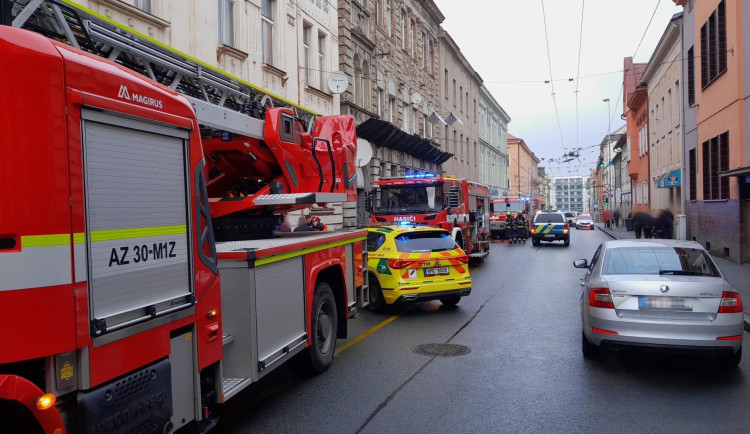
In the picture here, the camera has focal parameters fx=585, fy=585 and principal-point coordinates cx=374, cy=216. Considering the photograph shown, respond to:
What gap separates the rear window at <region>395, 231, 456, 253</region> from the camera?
10.2m

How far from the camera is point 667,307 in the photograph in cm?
611

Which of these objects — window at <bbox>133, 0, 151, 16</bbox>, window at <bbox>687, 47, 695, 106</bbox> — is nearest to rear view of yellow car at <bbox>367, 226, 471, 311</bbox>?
window at <bbox>133, 0, 151, 16</bbox>

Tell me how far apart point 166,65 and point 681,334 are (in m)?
5.62

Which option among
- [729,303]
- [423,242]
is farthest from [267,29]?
[729,303]

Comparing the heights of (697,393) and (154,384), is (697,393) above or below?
below

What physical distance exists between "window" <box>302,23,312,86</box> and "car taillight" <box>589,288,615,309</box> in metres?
14.7

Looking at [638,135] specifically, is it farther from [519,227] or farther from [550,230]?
[550,230]

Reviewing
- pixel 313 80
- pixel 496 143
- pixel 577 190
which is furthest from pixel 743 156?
pixel 577 190

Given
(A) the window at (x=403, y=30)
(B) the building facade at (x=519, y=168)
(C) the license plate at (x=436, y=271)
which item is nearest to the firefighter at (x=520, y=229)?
(A) the window at (x=403, y=30)

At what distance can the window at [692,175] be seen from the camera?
79.2 ft

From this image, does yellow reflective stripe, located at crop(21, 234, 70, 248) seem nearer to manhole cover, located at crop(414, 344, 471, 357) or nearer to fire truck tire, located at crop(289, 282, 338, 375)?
fire truck tire, located at crop(289, 282, 338, 375)

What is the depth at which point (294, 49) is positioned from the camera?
18.3 metres

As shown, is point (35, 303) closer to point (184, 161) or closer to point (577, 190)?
point (184, 161)

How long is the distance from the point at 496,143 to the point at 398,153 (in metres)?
41.6
